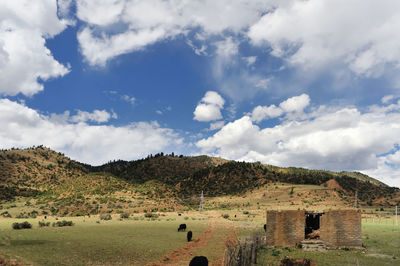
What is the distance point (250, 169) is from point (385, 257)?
289 ft

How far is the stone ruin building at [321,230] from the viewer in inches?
774

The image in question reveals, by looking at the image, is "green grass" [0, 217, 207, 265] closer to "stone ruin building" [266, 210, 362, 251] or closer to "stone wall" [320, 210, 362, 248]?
"stone ruin building" [266, 210, 362, 251]

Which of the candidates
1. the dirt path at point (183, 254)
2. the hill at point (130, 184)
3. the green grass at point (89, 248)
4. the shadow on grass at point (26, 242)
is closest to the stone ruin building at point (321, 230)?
the dirt path at point (183, 254)

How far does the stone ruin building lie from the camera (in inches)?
774

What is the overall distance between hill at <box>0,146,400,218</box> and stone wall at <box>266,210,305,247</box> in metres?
44.1

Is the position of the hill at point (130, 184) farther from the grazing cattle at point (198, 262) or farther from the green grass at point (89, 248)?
the grazing cattle at point (198, 262)

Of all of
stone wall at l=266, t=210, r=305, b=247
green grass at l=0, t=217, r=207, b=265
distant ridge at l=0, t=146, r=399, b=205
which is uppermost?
distant ridge at l=0, t=146, r=399, b=205

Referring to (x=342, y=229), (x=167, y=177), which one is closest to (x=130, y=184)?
(x=167, y=177)

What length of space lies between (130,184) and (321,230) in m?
70.0

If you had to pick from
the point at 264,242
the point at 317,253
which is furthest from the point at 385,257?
the point at 264,242

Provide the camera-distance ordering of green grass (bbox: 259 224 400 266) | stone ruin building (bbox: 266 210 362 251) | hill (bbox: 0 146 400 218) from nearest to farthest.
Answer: green grass (bbox: 259 224 400 266)
stone ruin building (bbox: 266 210 362 251)
hill (bbox: 0 146 400 218)

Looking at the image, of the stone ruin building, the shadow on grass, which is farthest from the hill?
the stone ruin building

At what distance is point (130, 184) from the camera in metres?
83.1

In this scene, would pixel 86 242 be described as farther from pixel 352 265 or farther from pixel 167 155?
pixel 167 155
